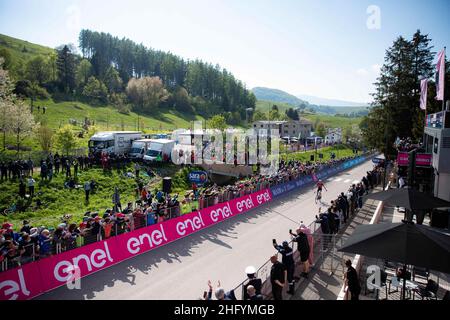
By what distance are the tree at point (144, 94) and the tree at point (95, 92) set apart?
926 cm

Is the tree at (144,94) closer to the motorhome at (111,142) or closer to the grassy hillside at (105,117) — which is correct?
the grassy hillside at (105,117)

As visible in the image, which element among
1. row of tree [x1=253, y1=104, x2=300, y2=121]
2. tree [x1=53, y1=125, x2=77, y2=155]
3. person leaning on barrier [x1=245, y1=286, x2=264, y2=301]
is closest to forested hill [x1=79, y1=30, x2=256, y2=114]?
row of tree [x1=253, y1=104, x2=300, y2=121]

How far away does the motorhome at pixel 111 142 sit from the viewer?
103 feet

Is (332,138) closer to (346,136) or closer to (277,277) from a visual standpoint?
(346,136)

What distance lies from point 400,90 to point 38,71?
91.2 metres

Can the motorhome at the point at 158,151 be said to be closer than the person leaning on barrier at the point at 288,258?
No

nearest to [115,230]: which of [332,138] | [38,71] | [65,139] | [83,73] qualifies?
[65,139]

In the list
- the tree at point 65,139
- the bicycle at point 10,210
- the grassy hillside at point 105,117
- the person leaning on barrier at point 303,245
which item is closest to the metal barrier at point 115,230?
the person leaning on barrier at point 303,245

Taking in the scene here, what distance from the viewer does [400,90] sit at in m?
36.8

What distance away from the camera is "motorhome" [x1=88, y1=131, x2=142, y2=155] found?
31516 mm

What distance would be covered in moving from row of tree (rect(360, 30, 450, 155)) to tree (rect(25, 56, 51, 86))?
85.2 meters

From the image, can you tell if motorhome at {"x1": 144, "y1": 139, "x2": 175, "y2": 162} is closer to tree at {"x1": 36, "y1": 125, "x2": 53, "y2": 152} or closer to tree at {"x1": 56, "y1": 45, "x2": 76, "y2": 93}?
tree at {"x1": 36, "y1": 125, "x2": 53, "y2": 152}
